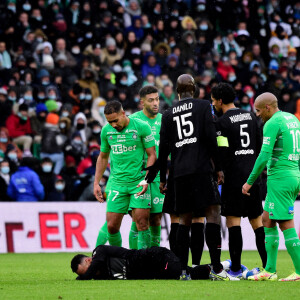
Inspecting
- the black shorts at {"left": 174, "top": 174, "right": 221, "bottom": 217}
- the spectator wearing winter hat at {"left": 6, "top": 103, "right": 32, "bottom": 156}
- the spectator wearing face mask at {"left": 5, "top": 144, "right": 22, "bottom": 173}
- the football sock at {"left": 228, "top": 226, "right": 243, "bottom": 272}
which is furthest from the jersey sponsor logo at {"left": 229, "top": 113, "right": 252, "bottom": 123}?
the spectator wearing winter hat at {"left": 6, "top": 103, "right": 32, "bottom": 156}

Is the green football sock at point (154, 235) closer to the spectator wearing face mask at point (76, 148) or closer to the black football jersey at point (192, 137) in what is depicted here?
the black football jersey at point (192, 137)

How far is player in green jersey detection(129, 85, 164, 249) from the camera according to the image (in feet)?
38.3

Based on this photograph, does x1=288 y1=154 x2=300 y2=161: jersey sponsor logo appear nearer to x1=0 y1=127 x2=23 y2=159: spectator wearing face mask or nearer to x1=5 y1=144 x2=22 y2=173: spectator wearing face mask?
x1=5 y1=144 x2=22 y2=173: spectator wearing face mask

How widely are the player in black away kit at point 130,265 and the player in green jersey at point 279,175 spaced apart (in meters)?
0.93

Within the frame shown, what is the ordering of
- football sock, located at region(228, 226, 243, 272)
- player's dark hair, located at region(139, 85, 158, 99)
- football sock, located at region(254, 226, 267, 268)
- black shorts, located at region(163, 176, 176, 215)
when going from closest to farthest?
football sock, located at region(228, 226, 243, 272) < football sock, located at region(254, 226, 267, 268) < black shorts, located at region(163, 176, 176, 215) < player's dark hair, located at region(139, 85, 158, 99)

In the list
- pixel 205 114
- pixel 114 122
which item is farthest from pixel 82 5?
pixel 205 114

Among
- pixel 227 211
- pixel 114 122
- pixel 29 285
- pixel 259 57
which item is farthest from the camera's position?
pixel 259 57

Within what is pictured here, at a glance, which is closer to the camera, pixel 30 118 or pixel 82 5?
pixel 30 118

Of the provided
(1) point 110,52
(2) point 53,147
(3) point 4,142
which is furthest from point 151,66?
(3) point 4,142

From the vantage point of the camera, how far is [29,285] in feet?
31.3

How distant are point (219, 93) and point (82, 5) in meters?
13.9

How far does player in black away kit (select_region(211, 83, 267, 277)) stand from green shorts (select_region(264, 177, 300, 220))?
0.57 metres

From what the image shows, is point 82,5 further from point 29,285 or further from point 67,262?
point 29,285

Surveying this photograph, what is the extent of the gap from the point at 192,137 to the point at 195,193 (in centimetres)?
68
